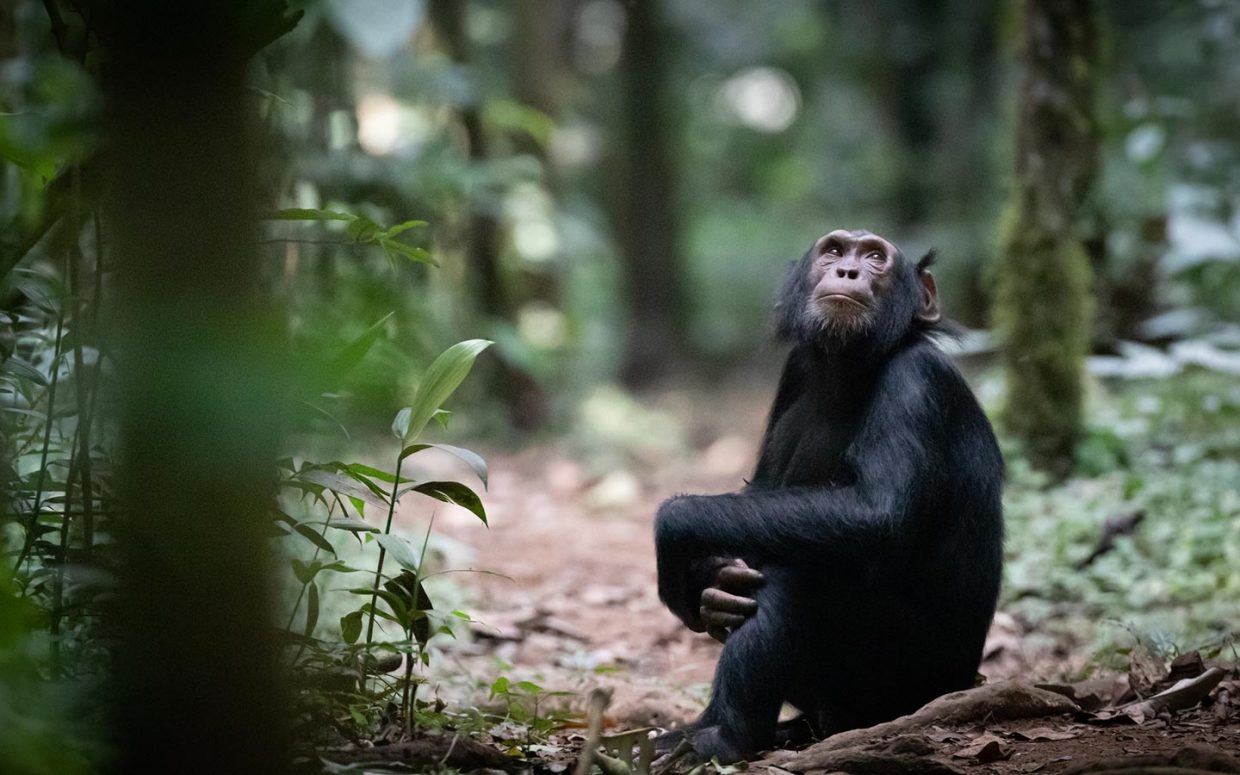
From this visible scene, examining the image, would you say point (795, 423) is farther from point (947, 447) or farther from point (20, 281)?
point (20, 281)

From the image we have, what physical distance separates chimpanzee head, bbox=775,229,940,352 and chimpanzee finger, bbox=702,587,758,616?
1003mm

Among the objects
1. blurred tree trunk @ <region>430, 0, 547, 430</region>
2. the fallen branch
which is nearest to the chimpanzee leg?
the fallen branch

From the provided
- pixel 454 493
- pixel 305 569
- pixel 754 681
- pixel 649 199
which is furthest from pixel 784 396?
pixel 649 199

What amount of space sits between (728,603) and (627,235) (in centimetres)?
1405

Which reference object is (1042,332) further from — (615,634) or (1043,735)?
(1043,735)

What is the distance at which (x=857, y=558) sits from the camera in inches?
139

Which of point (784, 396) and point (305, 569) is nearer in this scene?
point (305, 569)

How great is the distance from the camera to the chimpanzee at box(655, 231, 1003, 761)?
11.3 feet

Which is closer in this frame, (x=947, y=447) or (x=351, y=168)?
(x=947, y=447)

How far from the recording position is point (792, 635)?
343cm

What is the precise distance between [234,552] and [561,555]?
5.05 m

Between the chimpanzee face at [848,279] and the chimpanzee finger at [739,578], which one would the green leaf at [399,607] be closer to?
the chimpanzee finger at [739,578]

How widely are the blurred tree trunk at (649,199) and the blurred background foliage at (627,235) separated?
0.17ft

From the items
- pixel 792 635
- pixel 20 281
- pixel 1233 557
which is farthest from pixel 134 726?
pixel 1233 557
